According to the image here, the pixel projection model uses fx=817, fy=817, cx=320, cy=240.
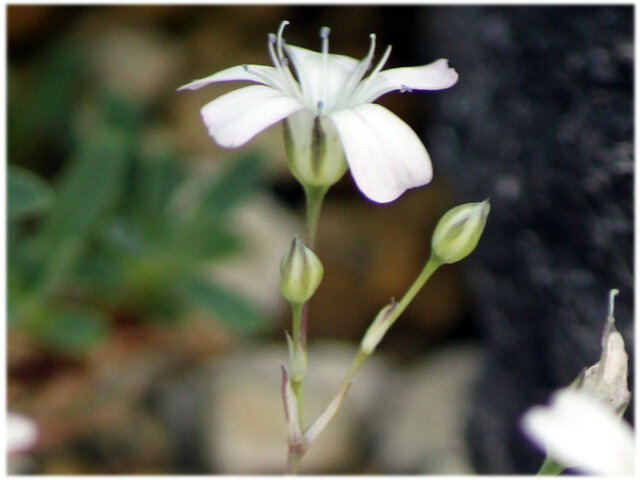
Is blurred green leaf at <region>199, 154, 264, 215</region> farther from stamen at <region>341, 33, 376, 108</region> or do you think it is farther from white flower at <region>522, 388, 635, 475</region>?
white flower at <region>522, 388, 635, 475</region>

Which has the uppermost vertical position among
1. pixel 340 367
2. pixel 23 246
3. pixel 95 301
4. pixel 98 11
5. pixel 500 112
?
pixel 98 11

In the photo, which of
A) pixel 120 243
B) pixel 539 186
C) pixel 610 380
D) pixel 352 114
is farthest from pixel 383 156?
pixel 120 243

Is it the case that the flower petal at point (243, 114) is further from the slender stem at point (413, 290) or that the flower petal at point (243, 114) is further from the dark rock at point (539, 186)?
the dark rock at point (539, 186)

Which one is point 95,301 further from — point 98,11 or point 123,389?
point 98,11

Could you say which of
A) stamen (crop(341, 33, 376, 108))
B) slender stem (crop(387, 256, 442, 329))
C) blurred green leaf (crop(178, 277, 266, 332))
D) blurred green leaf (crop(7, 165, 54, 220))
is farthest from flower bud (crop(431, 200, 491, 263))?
blurred green leaf (crop(178, 277, 266, 332))

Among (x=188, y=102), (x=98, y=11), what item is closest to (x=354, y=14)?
(x=188, y=102)
